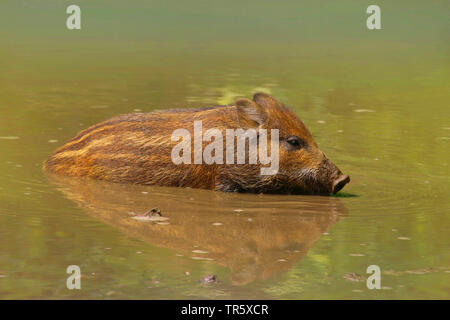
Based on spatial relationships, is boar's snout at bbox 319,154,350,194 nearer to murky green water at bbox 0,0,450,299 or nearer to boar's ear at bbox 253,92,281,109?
murky green water at bbox 0,0,450,299

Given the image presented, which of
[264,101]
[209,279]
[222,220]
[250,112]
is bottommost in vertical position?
[209,279]

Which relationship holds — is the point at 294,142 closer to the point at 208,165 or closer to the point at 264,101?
the point at 264,101

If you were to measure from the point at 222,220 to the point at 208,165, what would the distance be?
1695 millimetres

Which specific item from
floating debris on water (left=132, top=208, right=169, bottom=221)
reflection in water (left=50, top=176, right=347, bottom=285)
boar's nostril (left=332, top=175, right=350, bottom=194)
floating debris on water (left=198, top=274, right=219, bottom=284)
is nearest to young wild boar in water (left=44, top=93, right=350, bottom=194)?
boar's nostril (left=332, top=175, right=350, bottom=194)

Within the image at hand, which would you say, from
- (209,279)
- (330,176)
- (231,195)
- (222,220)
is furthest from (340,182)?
(209,279)

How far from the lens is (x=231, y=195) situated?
12000 mm

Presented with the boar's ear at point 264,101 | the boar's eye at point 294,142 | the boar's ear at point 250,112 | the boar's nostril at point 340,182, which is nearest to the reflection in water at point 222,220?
the boar's nostril at point 340,182

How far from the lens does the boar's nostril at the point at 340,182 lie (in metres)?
12.0

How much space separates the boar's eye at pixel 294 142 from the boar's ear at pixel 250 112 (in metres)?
0.39

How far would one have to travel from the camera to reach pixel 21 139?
15070 mm

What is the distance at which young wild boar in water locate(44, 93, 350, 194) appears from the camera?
39.8ft

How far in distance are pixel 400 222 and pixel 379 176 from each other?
255 centimetres

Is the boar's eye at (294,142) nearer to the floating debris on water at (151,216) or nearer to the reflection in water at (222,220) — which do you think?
the reflection in water at (222,220)

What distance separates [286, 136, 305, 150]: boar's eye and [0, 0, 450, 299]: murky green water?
710mm
